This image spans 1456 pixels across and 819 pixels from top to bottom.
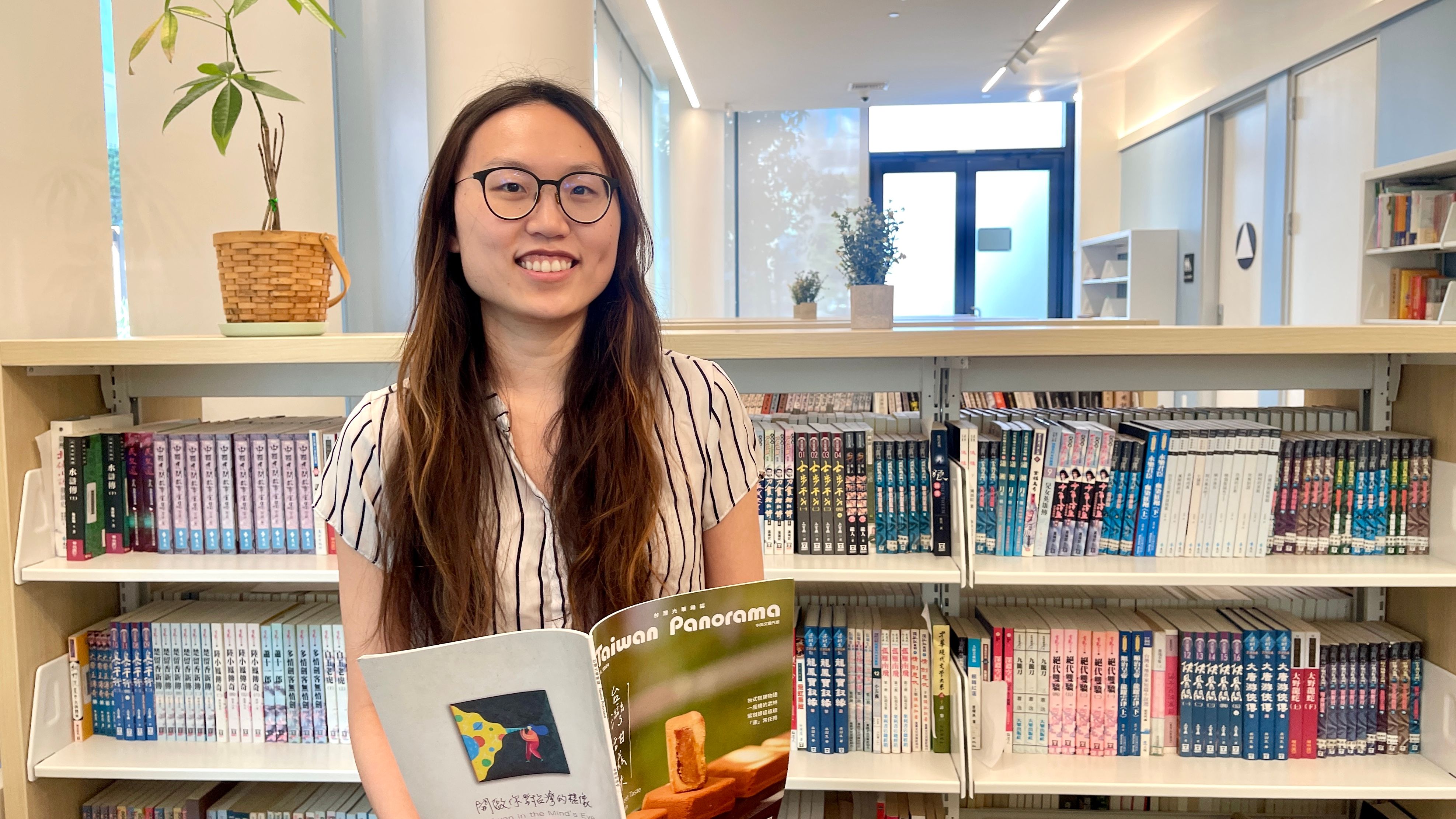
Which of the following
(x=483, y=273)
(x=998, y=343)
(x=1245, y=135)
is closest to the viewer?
(x=483, y=273)

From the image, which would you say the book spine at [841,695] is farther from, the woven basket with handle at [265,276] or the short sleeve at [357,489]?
the woven basket with handle at [265,276]

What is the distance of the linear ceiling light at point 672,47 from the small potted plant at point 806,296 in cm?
309

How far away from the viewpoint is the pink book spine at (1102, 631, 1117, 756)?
1786mm

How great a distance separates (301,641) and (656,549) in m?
1.17

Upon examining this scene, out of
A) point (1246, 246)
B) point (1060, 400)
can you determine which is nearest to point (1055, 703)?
point (1060, 400)

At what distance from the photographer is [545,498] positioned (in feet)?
3.37

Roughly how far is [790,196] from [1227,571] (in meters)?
8.57

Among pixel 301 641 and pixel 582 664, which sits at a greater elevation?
pixel 582 664

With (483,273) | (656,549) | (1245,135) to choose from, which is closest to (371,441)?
(483,273)

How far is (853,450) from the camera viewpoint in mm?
1800

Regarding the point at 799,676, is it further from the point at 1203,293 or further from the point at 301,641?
the point at 1203,293

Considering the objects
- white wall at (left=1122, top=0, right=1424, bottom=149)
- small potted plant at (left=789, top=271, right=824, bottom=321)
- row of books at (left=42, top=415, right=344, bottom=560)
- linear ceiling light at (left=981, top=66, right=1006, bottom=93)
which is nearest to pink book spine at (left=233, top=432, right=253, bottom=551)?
row of books at (left=42, top=415, right=344, bottom=560)

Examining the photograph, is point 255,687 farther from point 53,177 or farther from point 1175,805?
point 1175,805

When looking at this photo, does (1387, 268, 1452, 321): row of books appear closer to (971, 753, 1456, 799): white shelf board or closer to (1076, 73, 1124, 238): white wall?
(971, 753, 1456, 799): white shelf board
